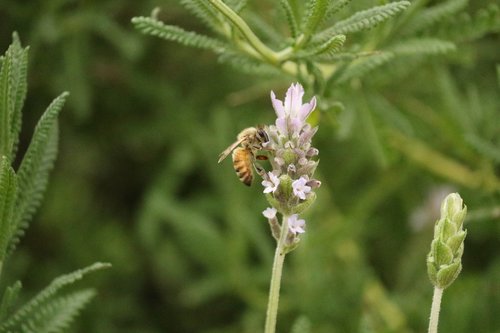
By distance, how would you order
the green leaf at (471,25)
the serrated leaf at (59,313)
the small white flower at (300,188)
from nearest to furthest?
1. the small white flower at (300,188)
2. the serrated leaf at (59,313)
3. the green leaf at (471,25)

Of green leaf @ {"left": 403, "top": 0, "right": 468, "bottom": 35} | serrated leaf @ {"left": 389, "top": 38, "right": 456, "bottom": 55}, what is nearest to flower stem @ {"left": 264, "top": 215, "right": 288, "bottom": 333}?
serrated leaf @ {"left": 389, "top": 38, "right": 456, "bottom": 55}

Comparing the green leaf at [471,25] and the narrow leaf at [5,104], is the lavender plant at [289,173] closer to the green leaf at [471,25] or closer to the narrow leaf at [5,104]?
the narrow leaf at [5,104]

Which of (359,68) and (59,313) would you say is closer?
(59,313)

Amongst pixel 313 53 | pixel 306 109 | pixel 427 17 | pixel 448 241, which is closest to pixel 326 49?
pixel 313 53

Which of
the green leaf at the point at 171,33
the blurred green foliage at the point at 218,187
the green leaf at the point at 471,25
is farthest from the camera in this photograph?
the blurred green foliage at the point at 218,187

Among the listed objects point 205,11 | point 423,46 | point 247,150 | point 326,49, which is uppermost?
point 423,46

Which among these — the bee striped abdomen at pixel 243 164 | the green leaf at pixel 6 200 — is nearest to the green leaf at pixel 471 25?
the bee striped abdomen at pixel 243 164

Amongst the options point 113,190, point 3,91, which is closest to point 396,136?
point 113,190

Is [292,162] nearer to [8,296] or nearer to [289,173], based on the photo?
[289,173]

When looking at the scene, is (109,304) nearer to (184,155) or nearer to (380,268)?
(184,155)
